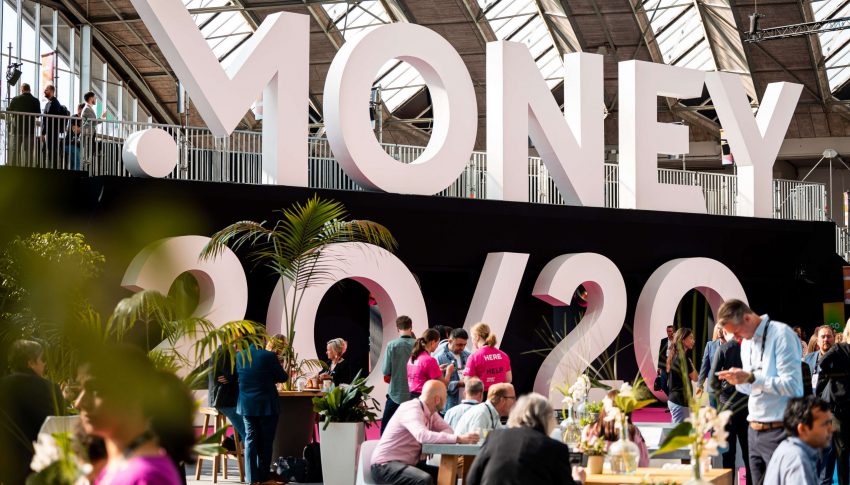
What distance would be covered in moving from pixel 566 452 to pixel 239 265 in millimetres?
8203

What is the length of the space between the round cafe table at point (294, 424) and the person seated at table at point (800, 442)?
5785 mm

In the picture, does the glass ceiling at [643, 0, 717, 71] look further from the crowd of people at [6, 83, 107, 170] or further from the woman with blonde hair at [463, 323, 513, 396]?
the woman with blonde hair at [463, 323, 513, 396]

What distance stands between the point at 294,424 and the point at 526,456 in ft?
20.3

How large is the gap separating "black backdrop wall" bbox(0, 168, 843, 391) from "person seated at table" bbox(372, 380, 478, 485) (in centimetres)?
548

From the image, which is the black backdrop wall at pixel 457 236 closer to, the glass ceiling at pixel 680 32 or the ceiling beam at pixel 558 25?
the glass ceiling at pixel 680 32

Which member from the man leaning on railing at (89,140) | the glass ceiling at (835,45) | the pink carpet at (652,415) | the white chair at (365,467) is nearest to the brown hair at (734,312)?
the white chair at (365,467)

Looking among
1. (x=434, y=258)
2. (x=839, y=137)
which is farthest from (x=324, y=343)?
(x=839, y=137)

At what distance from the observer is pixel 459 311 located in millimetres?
17375

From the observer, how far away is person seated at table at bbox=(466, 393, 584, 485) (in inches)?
195

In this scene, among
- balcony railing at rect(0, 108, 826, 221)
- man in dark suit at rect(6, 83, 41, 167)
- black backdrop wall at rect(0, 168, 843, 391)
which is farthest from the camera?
balcony railing at rect(0, 108, 826, 221)

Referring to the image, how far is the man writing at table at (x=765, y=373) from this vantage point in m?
6.70

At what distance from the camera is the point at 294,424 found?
10.9 metres

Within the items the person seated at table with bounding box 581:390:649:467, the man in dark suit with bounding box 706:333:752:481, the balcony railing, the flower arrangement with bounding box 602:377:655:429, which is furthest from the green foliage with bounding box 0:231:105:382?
the man in dark suit with bounding box 706:333:752:481

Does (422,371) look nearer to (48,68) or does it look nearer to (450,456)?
(450,456)
